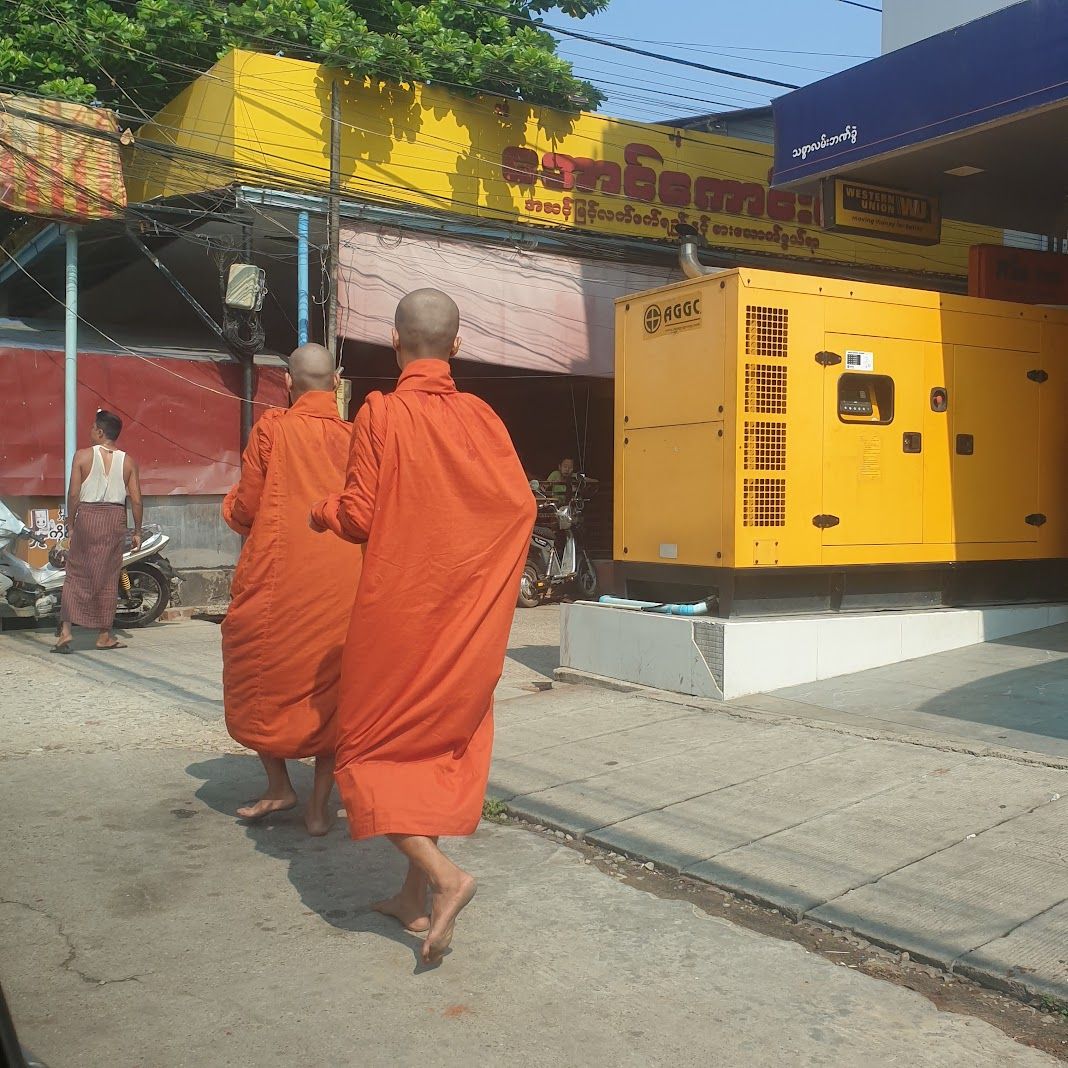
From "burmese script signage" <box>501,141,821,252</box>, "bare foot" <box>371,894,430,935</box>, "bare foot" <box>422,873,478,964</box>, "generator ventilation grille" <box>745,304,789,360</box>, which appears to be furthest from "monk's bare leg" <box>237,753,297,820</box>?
"burmese script signage" <box>501,141,821,252</box>

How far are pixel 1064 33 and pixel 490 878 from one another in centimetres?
600

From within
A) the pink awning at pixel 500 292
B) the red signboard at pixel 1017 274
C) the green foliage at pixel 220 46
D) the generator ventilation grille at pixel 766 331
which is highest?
the green foliage at pixel 220 46

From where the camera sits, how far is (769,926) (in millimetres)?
3668

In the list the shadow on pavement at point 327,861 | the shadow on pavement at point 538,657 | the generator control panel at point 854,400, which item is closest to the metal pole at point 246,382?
the shadow on pavement at point 538,657

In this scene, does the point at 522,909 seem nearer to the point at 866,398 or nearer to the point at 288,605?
the point at 288,605

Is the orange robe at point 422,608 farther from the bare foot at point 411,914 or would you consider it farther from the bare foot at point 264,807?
the bare foot at point 264,807

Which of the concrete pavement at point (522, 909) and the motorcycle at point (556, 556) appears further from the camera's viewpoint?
the motorcycle at point (556, 556)

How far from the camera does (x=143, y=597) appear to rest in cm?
1066

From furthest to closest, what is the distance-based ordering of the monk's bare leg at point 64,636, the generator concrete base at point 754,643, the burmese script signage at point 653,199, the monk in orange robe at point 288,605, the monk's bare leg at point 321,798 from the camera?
1. the burmese script signage at point 653,199
2. the monk's bare leg at point 64,636
3. the generator concrete base at point 754,643
4. the monk's bare leg at point 321,798
5. the monk in orange robe at point 288,605

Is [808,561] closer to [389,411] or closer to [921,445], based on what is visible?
[921,445]

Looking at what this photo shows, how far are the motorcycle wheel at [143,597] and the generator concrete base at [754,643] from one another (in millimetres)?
4701

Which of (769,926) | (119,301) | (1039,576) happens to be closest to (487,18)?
(119,301)

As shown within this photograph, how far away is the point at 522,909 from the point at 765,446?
3.75 metres

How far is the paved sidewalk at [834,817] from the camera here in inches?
139
